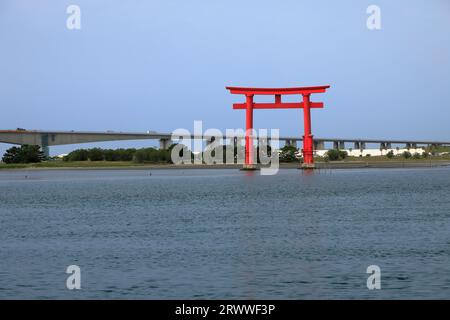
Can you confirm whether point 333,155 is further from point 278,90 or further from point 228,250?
point 228,250

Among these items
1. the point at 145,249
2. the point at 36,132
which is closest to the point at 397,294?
the point at 145,249

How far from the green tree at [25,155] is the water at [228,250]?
96.8 meters

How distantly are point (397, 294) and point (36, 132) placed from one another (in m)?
103

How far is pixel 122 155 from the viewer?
149 metres

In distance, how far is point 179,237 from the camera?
27125mm

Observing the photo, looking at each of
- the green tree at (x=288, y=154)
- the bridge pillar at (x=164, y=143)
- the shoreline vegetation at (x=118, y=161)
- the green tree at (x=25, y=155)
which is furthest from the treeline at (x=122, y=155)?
the green tree at (x=288, y=154)

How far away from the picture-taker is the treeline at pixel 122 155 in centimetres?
14400

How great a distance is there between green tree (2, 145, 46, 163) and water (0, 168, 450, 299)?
96825mm

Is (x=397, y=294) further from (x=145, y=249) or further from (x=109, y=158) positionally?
(x=109, y=158)

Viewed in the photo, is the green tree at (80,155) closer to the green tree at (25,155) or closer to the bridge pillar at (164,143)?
the green tree at (25,155)

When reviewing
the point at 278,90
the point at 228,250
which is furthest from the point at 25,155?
the point at 228,250

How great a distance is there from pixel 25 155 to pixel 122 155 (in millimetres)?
18845

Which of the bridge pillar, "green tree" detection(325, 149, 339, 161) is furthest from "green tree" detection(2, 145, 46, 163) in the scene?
"green tree" detection(325, 149, 339, 161)

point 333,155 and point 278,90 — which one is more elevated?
point 278,90
